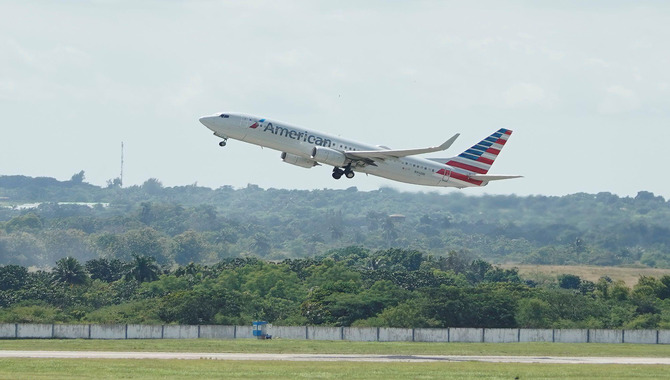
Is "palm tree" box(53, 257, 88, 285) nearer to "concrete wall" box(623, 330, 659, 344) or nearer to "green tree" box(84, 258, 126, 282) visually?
"green tree" box(84, 258, 126, 282)

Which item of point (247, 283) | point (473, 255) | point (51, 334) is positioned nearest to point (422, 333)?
point (51, 334)

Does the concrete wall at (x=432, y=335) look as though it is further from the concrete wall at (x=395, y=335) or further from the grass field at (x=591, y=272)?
the grass field at (x=591, y=272)

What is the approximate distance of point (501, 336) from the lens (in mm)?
79938

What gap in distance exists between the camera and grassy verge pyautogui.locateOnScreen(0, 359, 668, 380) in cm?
4947

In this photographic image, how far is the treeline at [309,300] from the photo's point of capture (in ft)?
309

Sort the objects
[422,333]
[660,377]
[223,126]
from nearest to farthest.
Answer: [660,377]
[223,126]
[422,333]

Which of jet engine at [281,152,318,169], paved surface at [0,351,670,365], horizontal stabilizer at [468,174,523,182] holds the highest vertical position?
jet engine at [281,152,318,169]

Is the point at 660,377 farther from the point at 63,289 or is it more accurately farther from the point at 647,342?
the point at 63,289

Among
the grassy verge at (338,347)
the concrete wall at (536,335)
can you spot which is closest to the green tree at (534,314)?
the concrete wall at (536,335)

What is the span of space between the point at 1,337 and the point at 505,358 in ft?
111

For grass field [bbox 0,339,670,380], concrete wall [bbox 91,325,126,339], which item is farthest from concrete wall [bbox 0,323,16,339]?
grass field [bbox 0,339,670,380]

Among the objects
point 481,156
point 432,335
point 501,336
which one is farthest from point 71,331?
point 481,156

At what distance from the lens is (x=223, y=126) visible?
2899 inches

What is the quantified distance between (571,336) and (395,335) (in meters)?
12.5
